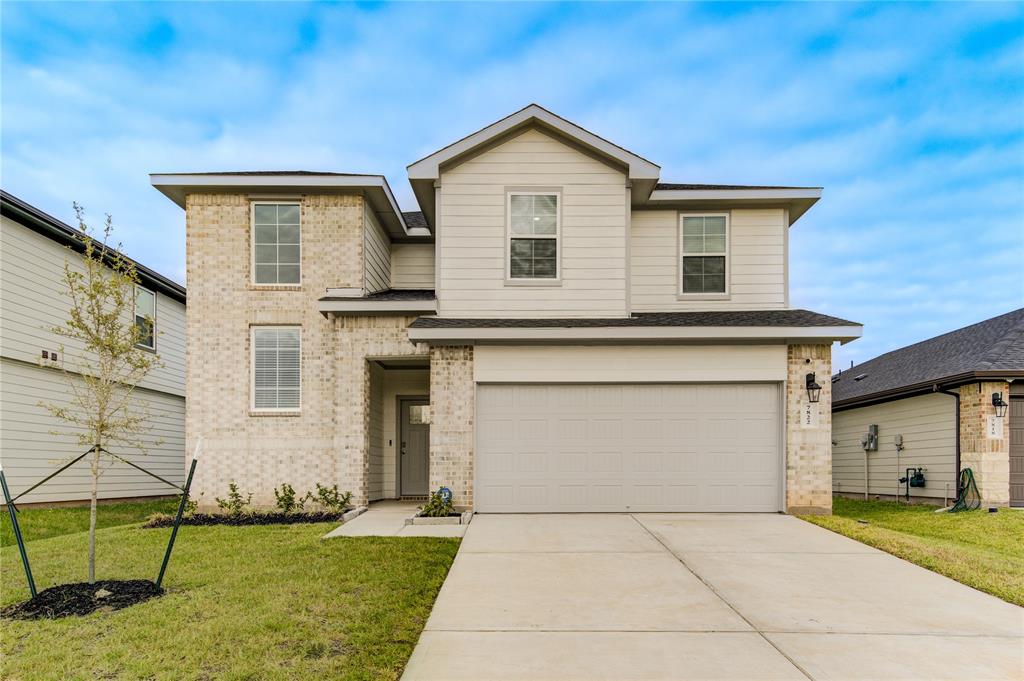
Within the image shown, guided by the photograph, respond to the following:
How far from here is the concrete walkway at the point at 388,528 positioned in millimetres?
9373

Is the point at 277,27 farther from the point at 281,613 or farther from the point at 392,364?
the point at 281,613

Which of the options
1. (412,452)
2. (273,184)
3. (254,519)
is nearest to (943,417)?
(412,452)

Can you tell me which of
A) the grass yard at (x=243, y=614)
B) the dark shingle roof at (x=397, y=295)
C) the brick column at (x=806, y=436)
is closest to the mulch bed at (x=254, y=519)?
the grass yard at (x=243, y=614)

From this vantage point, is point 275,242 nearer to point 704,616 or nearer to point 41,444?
point 41,444

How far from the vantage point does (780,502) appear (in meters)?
11.2

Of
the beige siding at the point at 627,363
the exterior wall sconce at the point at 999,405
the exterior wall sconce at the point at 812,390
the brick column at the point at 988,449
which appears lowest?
the brick column at the point at 988,449

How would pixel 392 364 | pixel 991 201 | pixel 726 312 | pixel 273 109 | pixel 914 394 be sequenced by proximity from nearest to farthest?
pixel 726 312 < pixel 392 364 < pixel 914 394 < pixel 273 109 < pixel 991 201

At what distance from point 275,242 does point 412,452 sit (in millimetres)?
5269

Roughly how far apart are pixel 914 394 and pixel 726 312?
6.29 m

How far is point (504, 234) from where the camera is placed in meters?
12.1

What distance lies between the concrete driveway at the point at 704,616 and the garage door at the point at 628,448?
2.32m

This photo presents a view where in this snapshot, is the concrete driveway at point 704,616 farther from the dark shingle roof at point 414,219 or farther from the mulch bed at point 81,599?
the dark shingle roof at point 414,219

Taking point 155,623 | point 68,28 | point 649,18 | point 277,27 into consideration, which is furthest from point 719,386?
point 68,28

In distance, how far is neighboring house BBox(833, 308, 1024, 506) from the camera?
13.0 m
